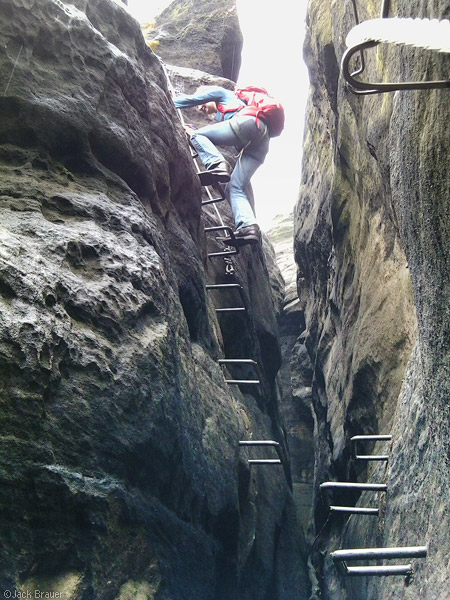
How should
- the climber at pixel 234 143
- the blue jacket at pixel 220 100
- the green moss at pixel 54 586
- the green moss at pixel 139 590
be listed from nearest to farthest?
the green moss at pixel 54 586, the green moss at pixel 139 590, the climber at pixel 234 143, the blue jacket at pixel 220 100

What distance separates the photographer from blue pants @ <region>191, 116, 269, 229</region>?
8023mm

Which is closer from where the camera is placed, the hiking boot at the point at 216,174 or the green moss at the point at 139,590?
the green moss at the point at 139,590

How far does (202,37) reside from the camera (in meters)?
13.8

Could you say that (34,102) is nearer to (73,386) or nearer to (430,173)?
(73,386)

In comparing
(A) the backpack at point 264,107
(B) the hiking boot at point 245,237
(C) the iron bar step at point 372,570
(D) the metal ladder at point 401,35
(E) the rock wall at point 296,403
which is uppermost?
(D) the metal ladder at point 401,35

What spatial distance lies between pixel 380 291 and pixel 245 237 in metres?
2.22

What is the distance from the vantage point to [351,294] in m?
8.09

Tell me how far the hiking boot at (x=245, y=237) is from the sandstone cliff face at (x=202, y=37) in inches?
265

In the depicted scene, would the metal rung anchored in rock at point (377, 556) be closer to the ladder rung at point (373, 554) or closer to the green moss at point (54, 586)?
the ladder rung at point (373, 554)

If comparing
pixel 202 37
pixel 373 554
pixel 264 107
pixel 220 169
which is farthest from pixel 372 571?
pixel 202 37

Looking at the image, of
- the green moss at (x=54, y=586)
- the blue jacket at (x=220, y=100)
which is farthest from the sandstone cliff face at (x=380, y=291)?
the green moss at (x=54, y=586)

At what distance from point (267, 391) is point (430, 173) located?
22.5ft

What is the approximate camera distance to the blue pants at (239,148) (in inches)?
316

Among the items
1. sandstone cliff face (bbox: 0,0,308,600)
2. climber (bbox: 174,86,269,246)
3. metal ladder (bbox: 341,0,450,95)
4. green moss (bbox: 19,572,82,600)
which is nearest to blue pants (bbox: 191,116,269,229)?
climber (bbox: 174,86,269,246)
